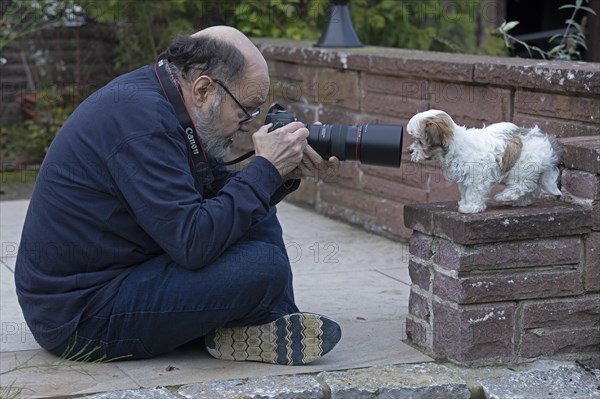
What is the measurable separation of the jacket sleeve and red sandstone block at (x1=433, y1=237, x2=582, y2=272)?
67 cm

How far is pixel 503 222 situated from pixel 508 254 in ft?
0.42

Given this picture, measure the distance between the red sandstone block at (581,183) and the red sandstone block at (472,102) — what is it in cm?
121

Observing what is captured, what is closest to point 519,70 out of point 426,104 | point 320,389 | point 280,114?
point 426,104

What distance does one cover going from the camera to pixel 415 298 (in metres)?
3.80

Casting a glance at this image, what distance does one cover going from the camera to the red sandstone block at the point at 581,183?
361 centimetres

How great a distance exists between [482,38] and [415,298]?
17.7ft

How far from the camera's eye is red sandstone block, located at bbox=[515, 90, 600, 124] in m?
4.34

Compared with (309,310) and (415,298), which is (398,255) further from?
(415,298)

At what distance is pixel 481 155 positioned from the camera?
139 inches

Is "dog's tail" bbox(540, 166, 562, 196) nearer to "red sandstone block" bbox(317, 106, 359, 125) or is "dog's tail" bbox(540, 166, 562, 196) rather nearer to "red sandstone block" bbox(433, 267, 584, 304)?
"red sandstone block" bbox(433, 267, 584, 304)

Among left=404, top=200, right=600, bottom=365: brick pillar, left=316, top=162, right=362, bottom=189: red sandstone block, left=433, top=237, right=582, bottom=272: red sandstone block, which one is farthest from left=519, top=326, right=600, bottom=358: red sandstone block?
left=316, top=162, right=362, bottom=189: red sandstone block

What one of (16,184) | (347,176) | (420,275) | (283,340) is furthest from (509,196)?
(16,184)

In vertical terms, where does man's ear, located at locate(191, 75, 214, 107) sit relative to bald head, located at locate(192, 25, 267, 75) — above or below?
below

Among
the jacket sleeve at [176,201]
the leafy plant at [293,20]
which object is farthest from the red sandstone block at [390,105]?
the jacket sleeve at [176,201]
